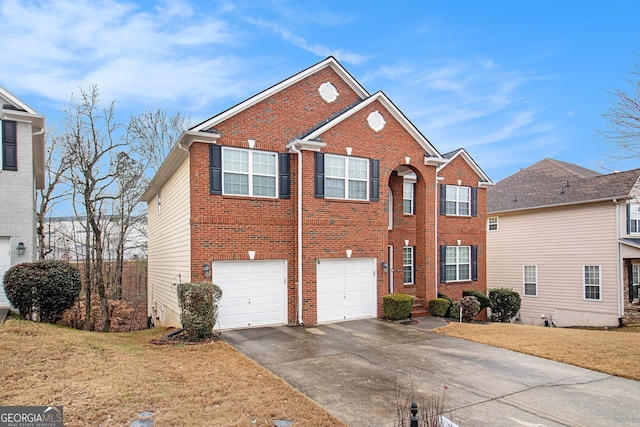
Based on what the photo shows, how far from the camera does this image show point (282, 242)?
1288 centimetres

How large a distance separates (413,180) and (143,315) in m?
18.3

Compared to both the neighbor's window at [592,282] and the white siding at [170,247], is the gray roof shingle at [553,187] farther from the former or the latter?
the white siding at [170,247]

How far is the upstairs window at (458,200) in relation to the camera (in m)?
18.3

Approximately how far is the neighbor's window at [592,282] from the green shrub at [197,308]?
18.2 m

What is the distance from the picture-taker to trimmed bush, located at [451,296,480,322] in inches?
596

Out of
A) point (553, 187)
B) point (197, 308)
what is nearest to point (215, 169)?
point (197, 308)

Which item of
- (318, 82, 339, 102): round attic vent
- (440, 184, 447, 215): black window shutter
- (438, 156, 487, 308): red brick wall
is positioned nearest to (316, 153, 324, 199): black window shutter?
(318, 82, 339, 102): round attic vent

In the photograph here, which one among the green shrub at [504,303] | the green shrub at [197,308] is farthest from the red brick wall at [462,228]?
the green shrub at [197,308]

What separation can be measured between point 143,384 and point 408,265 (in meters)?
12.3

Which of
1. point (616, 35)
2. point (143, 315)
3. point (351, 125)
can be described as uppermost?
point (616, 35)

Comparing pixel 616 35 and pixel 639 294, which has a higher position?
pixel 616 35

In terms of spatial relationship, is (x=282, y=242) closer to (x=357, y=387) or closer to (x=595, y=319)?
(x=357, y=387)

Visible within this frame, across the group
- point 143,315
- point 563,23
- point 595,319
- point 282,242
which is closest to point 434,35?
point 563,23

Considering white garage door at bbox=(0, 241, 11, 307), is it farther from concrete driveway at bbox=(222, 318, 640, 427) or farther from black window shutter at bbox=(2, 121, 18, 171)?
concrete driveway at bbox=(222, 318, 640, 427)
